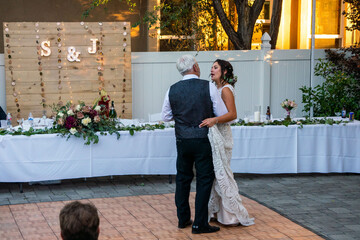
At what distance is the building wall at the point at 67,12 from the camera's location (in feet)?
43.1

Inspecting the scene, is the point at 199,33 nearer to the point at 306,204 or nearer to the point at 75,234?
the point at 306,204

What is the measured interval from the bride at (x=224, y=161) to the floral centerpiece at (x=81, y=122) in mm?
2239

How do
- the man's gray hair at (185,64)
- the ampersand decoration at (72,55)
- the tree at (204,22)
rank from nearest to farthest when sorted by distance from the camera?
1. the man's gray hair at (185,64)
2. the ampersand decoration at (72,55)
3. the tree at (204,22)

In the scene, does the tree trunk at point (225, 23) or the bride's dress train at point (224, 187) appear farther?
the tree trunk at point (225, 23)

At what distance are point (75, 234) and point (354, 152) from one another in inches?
268

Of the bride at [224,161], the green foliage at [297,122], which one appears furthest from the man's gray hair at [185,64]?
the green foliage at [297,122]

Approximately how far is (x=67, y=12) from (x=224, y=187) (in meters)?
8.59

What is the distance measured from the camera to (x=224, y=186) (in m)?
6.15

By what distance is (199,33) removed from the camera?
13438mm

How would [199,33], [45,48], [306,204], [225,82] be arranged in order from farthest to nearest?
[199,33] < [45,48] < [306,204] < [225,82]

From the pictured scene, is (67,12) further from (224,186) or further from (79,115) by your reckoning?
(224,186)

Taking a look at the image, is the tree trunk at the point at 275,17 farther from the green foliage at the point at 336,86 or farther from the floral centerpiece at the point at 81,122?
the floral centerpiece at the point at 81,122

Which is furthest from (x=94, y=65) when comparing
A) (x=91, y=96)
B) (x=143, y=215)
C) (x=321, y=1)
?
(x=321, y=1)

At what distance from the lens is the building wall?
43.1ft
